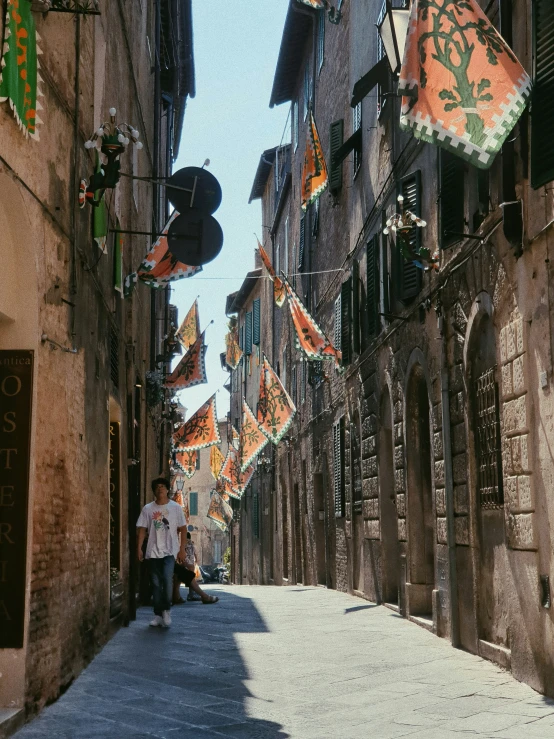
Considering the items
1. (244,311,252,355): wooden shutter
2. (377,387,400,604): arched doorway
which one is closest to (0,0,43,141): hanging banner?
(377,387,400,604): arched doorway

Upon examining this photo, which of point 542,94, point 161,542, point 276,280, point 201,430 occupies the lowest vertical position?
point 161,542

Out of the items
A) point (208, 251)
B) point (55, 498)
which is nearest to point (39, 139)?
point (55, 498)

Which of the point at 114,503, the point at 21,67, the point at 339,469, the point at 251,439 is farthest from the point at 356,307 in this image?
the point at 21,67

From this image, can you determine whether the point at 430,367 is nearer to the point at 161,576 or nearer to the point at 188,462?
the point at 161,576

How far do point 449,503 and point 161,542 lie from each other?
2.90 m

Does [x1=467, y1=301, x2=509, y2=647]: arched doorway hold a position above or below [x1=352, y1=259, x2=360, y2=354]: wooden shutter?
below

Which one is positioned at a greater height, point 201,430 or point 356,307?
point 356,307

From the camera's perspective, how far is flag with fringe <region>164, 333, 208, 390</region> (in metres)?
19.3

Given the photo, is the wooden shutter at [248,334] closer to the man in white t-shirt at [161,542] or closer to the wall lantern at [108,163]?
the man in white t-shirt at [161,542]

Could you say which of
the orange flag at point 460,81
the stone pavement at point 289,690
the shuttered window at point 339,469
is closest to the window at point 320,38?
the shuttered window at point 339,469

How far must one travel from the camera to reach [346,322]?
17.7m

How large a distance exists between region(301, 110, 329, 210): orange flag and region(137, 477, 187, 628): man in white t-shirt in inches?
325

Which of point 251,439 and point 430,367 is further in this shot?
point 251,439

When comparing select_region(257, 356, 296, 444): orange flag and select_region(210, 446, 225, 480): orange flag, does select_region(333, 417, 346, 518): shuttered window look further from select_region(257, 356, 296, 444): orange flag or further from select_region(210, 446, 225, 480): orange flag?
select_region(210, 446, 225, 480): orange flag
